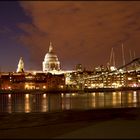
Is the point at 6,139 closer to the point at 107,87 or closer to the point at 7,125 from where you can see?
the point at 7,125

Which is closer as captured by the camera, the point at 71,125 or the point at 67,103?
the point at 71,125

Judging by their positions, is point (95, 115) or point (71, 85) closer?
point (95, 115)

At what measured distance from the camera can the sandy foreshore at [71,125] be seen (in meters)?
9.16

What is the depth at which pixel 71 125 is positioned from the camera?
36.9ft

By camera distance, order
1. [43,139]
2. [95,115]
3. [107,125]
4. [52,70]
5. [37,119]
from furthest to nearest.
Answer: [52,70] < [95,115] < [37,119] < [107,125] < [43,139]

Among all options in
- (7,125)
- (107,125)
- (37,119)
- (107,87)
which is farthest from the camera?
(107,87)

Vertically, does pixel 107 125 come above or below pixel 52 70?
below

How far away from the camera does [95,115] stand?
13523mm

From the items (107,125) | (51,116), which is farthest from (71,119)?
(107,125)

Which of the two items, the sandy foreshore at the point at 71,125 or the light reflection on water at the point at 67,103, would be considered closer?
the sandy foreshore at the point at 71,125

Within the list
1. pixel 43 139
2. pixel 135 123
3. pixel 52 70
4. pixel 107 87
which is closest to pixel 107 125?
pixel 135 123

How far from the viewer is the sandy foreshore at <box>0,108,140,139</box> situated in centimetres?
916

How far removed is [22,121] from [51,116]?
1.15 metres

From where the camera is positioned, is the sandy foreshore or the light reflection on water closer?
the sandy foreshore
